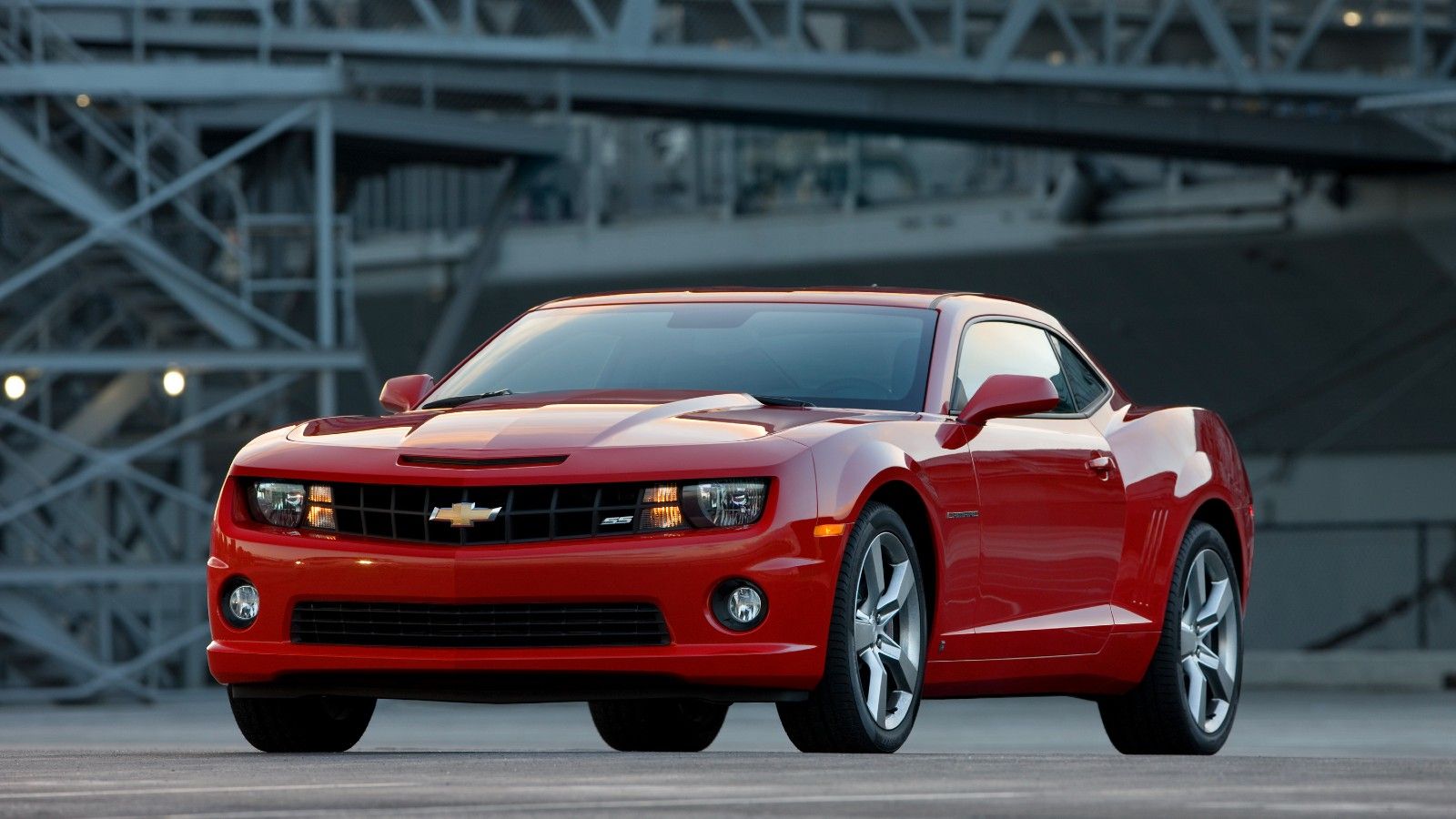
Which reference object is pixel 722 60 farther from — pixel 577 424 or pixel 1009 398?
pixel 577 424

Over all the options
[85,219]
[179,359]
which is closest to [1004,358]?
[179,359]

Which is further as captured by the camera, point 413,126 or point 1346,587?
point 1346,587

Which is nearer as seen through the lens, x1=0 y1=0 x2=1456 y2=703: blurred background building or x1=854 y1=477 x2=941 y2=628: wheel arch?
x1=854 y1=477 x2=941 y2=628: wheel arch

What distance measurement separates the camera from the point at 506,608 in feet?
27.1

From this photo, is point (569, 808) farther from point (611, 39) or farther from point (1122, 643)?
point (611, 39)

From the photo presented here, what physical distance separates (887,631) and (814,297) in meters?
1.49

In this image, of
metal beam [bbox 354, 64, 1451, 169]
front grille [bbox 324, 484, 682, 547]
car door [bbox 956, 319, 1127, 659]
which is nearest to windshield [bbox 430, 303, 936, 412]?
car door [bbox 956, 319, 1127, 659]

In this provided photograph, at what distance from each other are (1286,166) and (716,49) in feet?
32.6

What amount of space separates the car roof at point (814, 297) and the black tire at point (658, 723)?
1.48 meters

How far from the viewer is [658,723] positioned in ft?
35.2

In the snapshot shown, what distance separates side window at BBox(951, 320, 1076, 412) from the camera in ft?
31.8

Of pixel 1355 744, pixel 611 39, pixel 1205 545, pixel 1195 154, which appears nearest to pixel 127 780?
pixel 1205 545

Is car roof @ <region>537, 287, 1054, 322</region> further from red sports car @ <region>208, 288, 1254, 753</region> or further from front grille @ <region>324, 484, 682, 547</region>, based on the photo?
front grille @ <region>324, 484, 682, 547</region>

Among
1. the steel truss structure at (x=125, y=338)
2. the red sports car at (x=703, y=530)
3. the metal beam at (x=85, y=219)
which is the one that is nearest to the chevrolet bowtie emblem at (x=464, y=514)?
the red sports car at (x=703, y=530)
